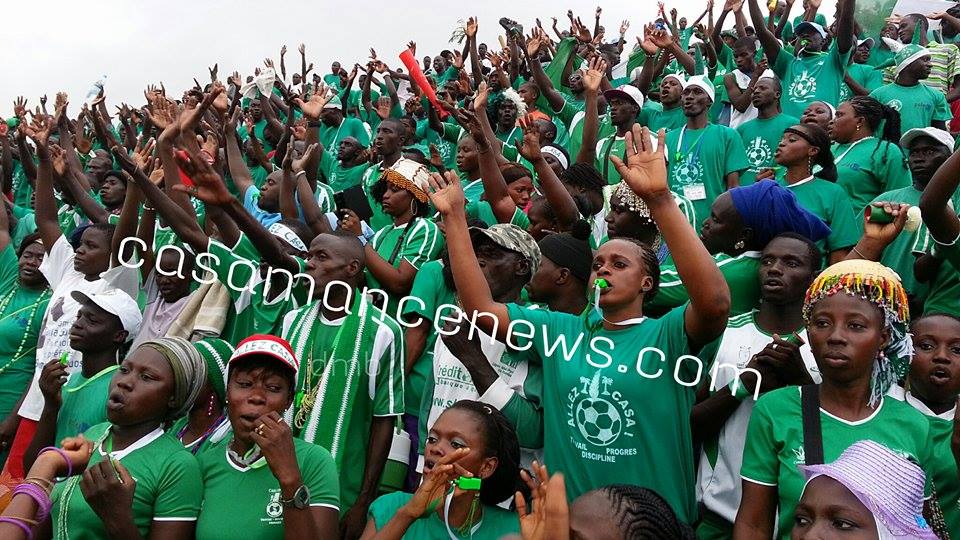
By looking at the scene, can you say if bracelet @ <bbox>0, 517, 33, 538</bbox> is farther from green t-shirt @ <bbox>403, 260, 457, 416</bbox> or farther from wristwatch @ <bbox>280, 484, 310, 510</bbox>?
green t-shirt @ <bbox>403, 260, 457, 416</bbox>

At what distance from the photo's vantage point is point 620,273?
3.52 metres

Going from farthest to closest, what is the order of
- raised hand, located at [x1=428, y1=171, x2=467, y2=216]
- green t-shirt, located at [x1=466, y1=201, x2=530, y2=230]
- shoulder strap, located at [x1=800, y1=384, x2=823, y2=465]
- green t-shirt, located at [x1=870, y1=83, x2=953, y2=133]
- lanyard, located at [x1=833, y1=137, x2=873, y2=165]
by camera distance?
1. green t-shirt, located at [x1=870, y1=83, x2=953, y2=133]
2. lanyard, located at [x1=833, y1=137, x2=873, y2=165]
3. green t-shirt, located at [x1=466, y1=201, x2=530, y2=230]
4. raised hand, located at [x1=428, y1=171, x2=467, y2=216]
5. shoulder strap, located at [x1=800, y1=384, x2=823, y2=465]

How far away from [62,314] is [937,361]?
14.3ft

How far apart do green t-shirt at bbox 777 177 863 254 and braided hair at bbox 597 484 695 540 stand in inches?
103

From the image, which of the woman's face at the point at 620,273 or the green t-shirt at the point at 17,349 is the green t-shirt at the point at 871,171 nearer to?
the woman's face at the point at 620,273

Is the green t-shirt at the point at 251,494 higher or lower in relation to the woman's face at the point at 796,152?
lower

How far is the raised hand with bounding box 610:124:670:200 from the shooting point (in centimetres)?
309

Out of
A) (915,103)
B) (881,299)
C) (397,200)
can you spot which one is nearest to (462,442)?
(881,299)

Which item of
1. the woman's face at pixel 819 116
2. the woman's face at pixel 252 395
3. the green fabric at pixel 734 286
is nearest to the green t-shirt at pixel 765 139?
the woman's face at pixel 819 116

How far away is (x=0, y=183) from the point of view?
27.2ft

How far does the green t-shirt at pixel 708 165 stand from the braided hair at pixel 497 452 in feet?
12.4

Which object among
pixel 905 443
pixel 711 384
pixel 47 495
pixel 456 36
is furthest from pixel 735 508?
pixel 456 36

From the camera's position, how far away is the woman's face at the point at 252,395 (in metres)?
3.36

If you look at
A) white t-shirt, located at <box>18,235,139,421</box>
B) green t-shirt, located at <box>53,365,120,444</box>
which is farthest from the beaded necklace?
green t-shirt, located at <box>53,365,120,444</box>
